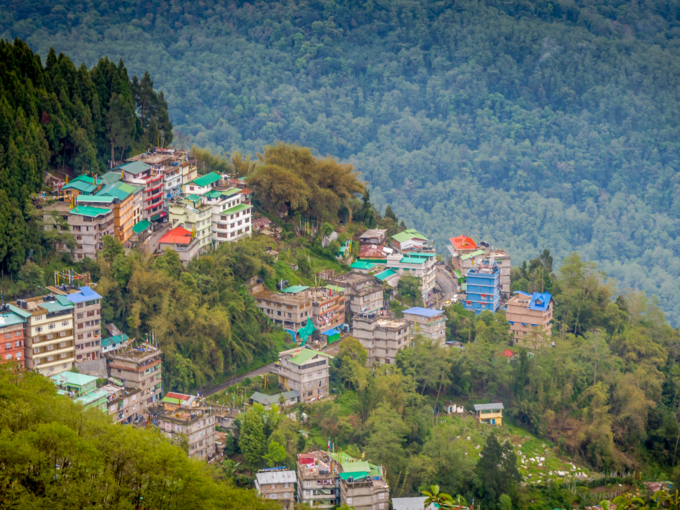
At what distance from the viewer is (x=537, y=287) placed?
186 feet

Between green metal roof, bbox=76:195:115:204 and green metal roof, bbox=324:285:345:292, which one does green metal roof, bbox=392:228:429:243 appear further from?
green metal roof, bbox=76:195:115:204

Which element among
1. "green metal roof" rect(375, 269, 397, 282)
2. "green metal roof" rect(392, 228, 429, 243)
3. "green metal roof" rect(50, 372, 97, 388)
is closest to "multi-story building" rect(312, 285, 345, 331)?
"green metal roof" rect(375, 269, 397, 282)

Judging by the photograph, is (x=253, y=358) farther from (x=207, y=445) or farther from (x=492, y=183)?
(x=492, y=183)

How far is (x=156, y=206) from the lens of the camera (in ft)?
165

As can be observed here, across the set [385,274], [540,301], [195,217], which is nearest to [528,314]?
[540,301]

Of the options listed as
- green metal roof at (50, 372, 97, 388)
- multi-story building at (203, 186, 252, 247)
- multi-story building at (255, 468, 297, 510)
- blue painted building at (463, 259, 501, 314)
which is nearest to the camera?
multi-story building at (255, 468, 297, 510)

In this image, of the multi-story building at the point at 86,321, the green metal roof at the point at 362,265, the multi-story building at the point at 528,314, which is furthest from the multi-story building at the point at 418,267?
the multi-story building at the point at 86,321

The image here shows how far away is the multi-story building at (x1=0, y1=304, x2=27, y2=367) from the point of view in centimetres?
3788

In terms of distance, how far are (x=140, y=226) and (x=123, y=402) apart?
1200 cm

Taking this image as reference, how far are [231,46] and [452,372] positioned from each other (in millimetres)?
74199

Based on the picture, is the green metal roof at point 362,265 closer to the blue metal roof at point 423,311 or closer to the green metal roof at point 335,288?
the green metal roof at point 335,288

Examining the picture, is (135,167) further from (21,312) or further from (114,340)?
(21,312)

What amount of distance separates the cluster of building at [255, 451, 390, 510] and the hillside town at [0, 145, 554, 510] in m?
0.05

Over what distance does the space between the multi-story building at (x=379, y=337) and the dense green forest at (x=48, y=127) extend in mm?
14447
